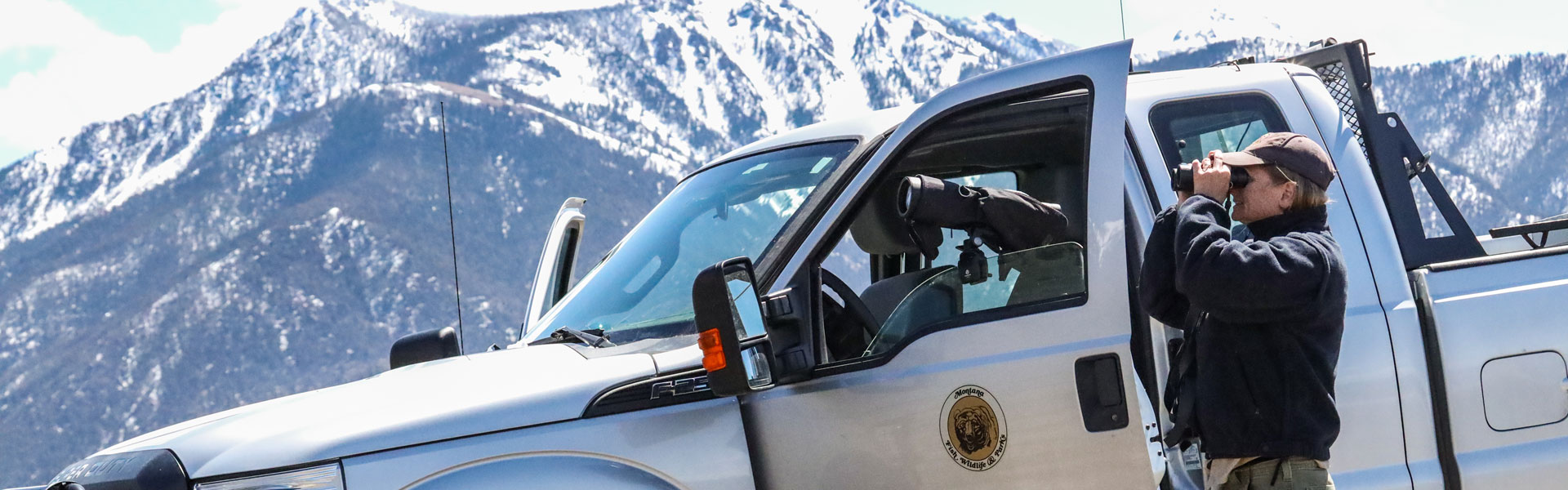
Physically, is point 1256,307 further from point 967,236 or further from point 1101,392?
point 967,236

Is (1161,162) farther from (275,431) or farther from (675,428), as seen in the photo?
(275,431)

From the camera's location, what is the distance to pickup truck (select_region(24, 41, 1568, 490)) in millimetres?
2963

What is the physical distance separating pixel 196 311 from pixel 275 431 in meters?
154

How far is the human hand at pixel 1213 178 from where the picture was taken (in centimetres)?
279

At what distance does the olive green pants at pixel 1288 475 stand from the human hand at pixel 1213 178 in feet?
1.94

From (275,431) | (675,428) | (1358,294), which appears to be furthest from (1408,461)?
(275,431)

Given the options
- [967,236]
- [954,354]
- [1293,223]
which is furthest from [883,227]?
[1293,223]

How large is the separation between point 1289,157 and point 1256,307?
0.39 metres

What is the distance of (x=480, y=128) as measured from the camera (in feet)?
624

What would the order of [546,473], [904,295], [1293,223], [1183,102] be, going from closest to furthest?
[1293,223], [546,473], [1183,102], [904,295]

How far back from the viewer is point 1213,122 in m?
3.71

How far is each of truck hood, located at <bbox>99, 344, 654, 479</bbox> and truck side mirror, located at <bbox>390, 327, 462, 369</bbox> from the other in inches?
31.7

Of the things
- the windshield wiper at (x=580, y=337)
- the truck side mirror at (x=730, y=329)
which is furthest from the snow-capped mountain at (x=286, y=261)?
the truck side mirror at (x=730, y=329)

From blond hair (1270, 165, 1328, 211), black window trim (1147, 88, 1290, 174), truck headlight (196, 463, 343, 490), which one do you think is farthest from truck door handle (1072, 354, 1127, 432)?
truck headlight (196, 463, 343, 490)
